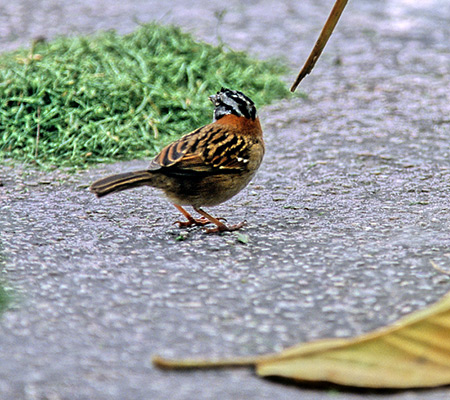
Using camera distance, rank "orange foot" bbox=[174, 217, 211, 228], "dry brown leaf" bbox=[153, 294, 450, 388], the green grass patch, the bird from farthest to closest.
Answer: the green grass patch < "orange foot" bbox=[174, 217, 211, 228] < the bird < "dry brown leaf" bbox=[153, 294, 450, 388]

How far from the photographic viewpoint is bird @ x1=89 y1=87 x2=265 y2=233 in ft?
13.6

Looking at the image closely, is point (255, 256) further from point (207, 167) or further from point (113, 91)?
point (113, 91)

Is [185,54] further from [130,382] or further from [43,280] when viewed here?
[130,382]

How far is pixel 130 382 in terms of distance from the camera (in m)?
2.49

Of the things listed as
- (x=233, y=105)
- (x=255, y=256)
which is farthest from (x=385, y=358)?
(x=233, y=105)

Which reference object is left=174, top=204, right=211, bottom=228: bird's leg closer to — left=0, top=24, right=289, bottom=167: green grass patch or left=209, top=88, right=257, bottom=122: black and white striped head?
left=209, top=88, right=257, bottom=122: black and white striped head

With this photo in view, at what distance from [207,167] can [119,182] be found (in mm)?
539

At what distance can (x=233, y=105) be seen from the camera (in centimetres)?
459

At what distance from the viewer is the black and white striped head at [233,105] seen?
4.59 m

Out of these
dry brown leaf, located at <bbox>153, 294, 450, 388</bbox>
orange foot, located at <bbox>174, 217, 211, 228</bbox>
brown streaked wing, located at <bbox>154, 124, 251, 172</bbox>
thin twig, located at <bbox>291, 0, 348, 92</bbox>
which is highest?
thin twig, located at <bbox>291, 0, 348, 92</bbox>

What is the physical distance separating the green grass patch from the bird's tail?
1462 mm

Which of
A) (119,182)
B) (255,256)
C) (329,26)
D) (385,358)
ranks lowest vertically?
(255,256)

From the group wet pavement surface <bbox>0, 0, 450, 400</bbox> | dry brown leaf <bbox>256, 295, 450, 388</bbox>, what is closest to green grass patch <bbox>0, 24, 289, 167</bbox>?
wet pavement surface <bbox>0, 0, 450, 400</bbox>

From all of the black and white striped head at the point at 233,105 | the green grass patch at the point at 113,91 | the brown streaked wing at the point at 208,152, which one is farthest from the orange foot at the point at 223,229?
the green grass patch at the point at 113,91
